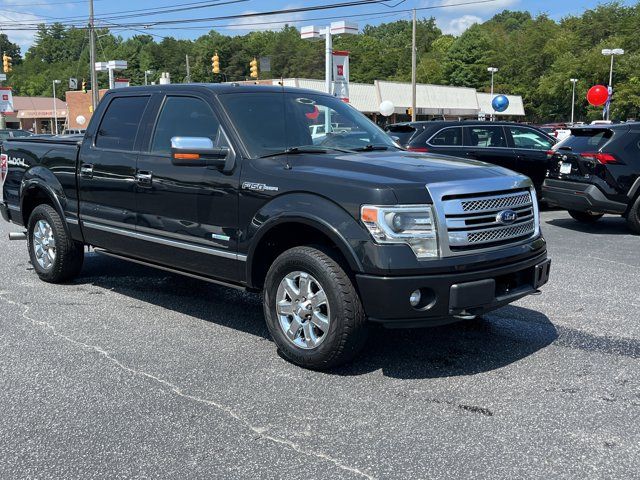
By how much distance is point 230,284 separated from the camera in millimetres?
4953

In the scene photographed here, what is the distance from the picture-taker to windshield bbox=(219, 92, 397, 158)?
4.96 m

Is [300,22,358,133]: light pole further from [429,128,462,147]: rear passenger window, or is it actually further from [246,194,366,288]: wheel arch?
[246,194,366,288]: wheel arch

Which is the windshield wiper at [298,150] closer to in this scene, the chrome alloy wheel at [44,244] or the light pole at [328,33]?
the chrome alloy wheel at [44,244]

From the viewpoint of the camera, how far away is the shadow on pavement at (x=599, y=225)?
10508 mm

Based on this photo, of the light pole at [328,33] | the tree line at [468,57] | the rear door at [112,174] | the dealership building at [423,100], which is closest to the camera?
the rear door at [112,174]

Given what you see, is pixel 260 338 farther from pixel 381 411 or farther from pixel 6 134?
pixel 6 134

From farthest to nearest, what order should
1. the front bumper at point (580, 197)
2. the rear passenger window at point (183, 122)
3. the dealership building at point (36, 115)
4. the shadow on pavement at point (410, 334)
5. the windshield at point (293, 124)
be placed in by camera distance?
the dealership building at point (36, 115) → the front bumper at point (580, 197) → the rear passenger window at point (183, 122) → the windshield at point (293, 124) → the shadow on pavement at point (410, 334)

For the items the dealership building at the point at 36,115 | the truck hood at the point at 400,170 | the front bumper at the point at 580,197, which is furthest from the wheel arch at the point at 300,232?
the dealership building at the point at 36,115

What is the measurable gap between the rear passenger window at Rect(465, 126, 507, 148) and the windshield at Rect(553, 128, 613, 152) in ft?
5.06

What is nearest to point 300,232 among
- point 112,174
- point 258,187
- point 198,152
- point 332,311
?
point 258,187

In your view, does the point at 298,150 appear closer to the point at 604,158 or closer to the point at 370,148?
the point at 370,148

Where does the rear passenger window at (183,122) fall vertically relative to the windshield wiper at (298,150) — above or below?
above

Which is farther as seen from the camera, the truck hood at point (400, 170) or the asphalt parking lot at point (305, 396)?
the truck hood at point (400, 170)

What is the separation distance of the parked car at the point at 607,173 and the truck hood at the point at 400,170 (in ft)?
19.2
